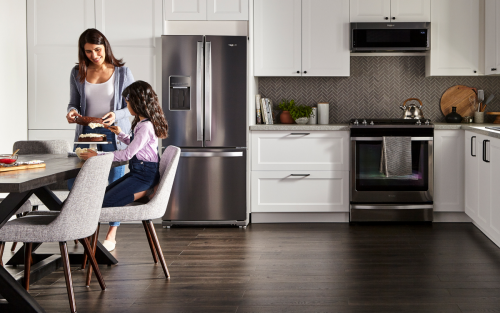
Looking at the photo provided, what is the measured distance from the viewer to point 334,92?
4836 millimetres

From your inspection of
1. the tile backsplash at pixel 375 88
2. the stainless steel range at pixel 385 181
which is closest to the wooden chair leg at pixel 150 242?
the stainless steel range at pixel 385 181

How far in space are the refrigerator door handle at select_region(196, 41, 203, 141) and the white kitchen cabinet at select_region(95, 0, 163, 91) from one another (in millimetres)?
344

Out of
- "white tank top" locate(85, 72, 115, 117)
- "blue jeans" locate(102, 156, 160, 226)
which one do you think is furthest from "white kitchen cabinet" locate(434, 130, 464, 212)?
"white tank top" locate(85, 72, 115, 117)

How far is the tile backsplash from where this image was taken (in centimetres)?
476

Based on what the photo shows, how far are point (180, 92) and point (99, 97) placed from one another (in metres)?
0.97

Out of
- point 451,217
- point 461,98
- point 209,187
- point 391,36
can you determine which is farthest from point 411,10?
point 209,187

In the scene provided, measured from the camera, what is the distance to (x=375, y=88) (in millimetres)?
4805

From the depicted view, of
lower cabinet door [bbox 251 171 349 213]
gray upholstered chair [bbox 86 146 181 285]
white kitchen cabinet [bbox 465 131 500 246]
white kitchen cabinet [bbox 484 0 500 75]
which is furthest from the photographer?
lower cabinet door [bbox 251 171 349 213]

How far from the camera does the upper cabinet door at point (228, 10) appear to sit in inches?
165

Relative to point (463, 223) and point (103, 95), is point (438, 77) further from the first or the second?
point (103, 95)

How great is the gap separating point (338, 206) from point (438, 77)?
1.58 meters

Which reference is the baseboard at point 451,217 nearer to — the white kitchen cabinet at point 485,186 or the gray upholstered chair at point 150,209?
the white kitchen cabinet at point 485,186

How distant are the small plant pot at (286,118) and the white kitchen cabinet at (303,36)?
41 centimetres

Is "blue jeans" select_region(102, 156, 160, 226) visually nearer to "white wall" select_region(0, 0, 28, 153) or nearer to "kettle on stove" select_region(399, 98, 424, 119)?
"white wall" select_region(0, 0, 28, 153)
